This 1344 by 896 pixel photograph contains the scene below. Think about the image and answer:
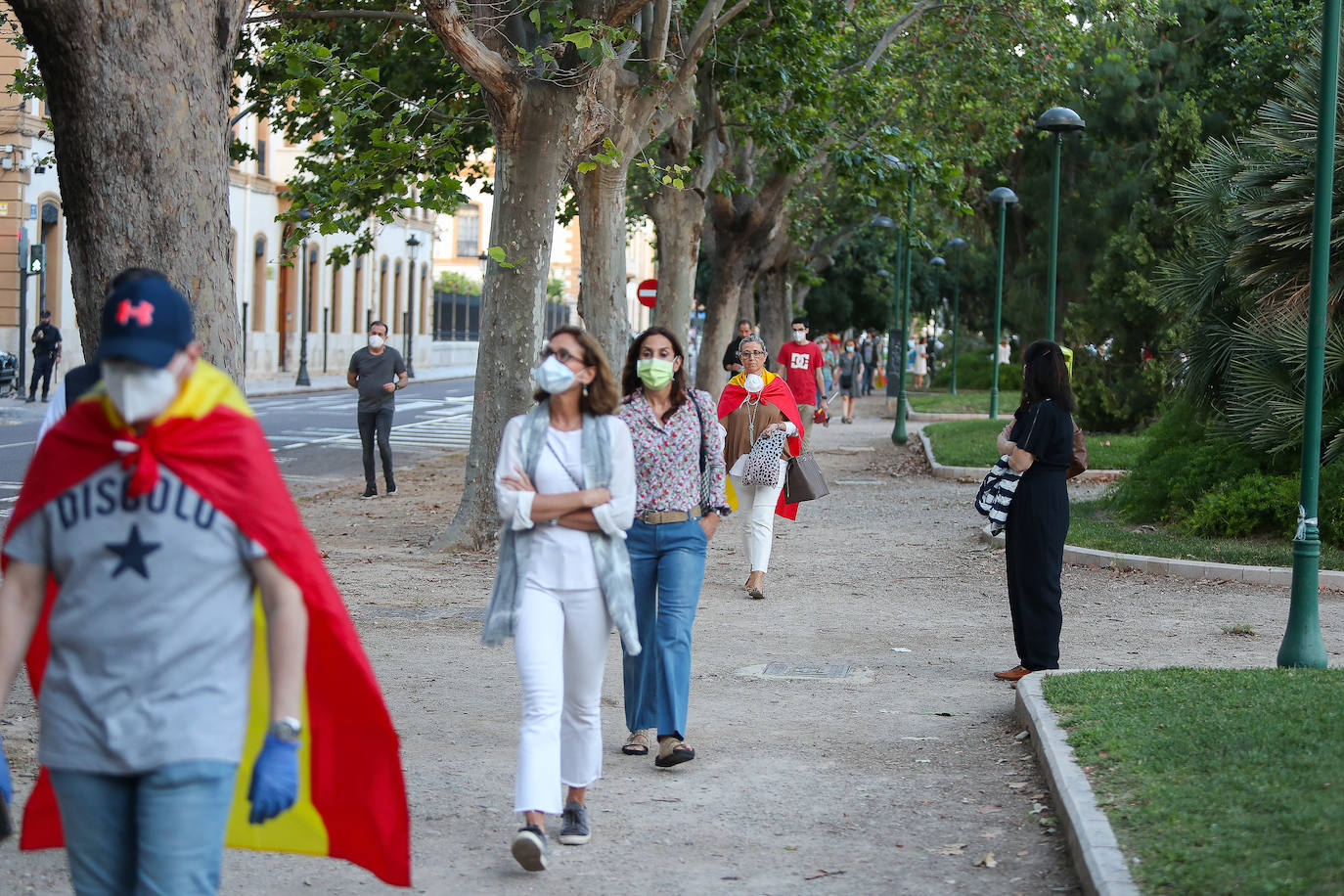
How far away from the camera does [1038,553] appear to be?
8.32 m

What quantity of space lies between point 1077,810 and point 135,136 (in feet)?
15.8

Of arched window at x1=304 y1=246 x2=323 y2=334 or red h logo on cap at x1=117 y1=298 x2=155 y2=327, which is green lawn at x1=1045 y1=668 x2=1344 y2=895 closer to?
red h logo on cap at x1=117 y1=298 x2=155 y2=327

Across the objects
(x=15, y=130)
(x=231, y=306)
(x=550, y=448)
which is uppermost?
(x=15, y=130)

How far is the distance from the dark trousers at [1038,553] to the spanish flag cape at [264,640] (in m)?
5.31

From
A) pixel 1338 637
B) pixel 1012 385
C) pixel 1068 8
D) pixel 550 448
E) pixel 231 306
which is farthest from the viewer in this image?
pixel 1012 385

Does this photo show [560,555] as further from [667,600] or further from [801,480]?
[801,480]

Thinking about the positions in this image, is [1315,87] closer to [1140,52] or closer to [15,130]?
[1140,52]

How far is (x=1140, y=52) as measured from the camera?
2664cm

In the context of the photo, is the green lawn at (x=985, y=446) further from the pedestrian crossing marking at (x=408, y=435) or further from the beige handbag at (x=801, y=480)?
the beige handbag at (x=801, y=480)

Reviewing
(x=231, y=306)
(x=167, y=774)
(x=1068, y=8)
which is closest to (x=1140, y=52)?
(x=1068, y=8)

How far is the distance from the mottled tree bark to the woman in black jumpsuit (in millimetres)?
4236

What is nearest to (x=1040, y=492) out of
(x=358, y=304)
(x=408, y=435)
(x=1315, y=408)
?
(x=1315, y=408)

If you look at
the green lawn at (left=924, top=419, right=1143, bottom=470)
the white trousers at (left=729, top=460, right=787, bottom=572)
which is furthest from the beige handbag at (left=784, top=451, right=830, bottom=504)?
the green lawn at (left=924, top=419, right=1143, bottom=470)

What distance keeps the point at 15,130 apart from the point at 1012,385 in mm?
27579
